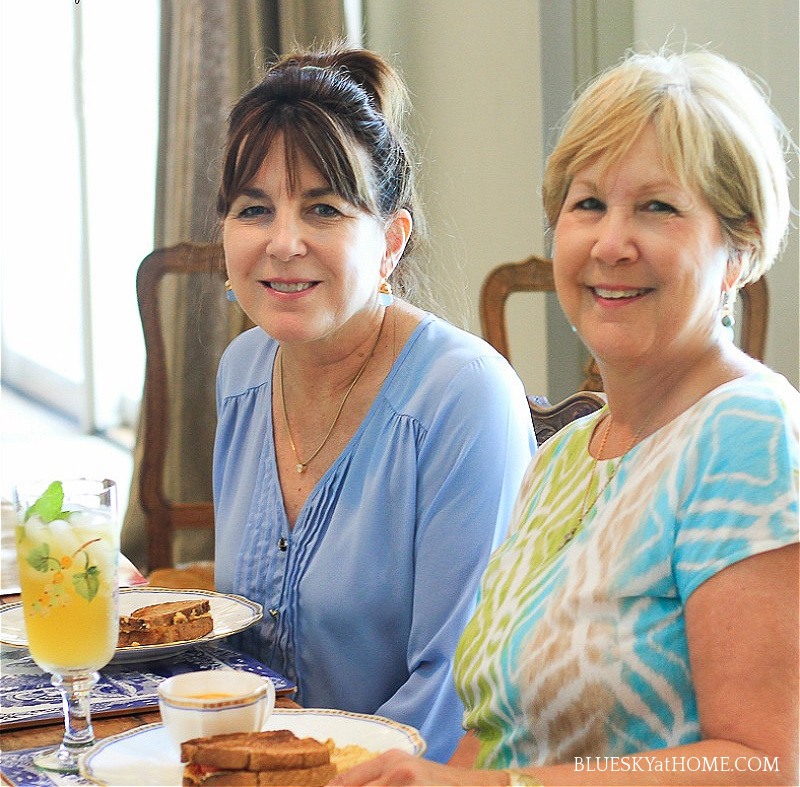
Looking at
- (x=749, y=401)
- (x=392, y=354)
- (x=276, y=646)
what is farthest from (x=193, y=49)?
(x=749, y=401)

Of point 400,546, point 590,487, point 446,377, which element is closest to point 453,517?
point 400,546

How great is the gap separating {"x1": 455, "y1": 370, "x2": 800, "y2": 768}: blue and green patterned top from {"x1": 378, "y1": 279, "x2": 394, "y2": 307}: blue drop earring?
70cm

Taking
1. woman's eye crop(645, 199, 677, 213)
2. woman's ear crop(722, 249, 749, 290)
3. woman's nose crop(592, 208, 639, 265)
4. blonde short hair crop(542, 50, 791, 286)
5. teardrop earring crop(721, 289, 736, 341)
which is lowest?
teardrop earring crop(721, 289, 736, 341)

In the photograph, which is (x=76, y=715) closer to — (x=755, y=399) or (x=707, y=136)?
(x=755, y=399)

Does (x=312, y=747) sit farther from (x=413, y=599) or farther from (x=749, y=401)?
(x=413, y=599)

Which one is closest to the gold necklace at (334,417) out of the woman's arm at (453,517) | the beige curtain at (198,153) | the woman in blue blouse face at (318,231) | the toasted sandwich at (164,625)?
the woman in blue blouse face at (318,231)

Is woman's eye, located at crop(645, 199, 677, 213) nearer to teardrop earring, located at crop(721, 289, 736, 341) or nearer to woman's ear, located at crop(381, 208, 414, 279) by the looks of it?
teardrop earring, located at crop(721, 289, 736, 341)

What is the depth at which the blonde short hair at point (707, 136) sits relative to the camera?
3.46 feet

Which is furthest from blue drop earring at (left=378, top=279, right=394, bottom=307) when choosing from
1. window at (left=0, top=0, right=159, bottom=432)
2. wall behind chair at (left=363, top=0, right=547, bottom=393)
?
window at (left=0, top=0, right=159, bottom=432)

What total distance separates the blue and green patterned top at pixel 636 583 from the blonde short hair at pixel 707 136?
0.14 metres

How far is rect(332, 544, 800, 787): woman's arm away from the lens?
875mm

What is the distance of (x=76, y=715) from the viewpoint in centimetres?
108

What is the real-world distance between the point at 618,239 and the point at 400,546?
0.59m

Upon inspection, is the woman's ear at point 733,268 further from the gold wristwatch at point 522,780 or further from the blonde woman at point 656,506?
the gold wristwatch at point 522,780
